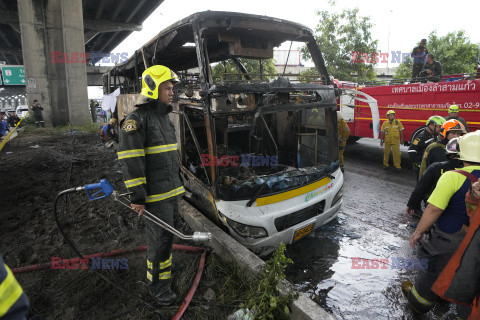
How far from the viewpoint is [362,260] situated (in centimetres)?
318

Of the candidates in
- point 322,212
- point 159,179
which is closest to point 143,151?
point 159,179

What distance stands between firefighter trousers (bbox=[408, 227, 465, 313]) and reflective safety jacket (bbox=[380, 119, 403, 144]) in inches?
205

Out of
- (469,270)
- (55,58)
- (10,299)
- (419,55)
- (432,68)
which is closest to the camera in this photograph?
(10,299)

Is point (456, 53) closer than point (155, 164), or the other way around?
point (155, 164)

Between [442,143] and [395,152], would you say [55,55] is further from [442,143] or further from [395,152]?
[442,143]

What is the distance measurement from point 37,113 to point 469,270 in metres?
20.1

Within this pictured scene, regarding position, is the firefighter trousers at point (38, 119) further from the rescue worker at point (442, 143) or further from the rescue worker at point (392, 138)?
the rescue worker at point (442, 143)

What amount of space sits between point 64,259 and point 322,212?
310 centimetres

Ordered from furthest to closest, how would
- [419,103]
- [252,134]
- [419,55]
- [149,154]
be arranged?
[419,55], [419,103], [252,134], [149,154]

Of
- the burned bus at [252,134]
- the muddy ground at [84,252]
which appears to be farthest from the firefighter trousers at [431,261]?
the muddy ground at [84,252]

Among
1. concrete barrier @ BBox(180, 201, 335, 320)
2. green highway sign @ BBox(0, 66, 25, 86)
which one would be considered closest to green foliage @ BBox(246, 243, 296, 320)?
concrete barrier @ BBox(180, 201, 335, 320)

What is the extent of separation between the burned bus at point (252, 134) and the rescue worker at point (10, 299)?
5.84 ft

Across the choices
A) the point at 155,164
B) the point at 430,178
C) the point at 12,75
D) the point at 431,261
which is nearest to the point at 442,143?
the point at 430,178

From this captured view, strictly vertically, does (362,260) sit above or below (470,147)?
below
